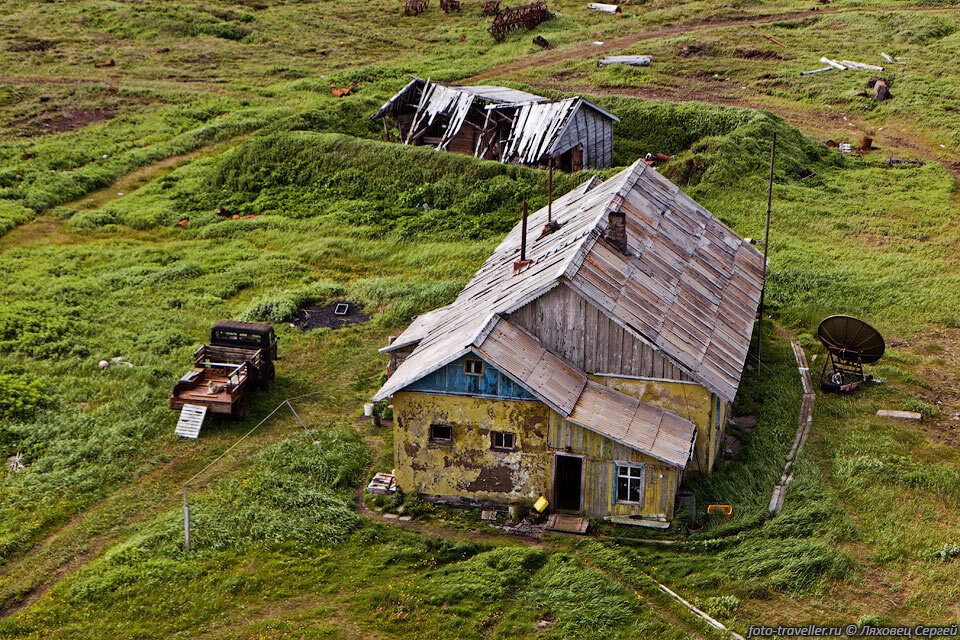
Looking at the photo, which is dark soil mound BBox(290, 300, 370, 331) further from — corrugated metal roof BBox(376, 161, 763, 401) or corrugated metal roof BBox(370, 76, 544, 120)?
corrugated metal roof BBox(370, 76, 544, 120)

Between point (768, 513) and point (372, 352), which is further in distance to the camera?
point (372, 352)

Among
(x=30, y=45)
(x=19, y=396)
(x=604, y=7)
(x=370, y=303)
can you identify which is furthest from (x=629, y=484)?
(x=30, y=45)

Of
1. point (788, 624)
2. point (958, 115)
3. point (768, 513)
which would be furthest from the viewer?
point (958, 115)

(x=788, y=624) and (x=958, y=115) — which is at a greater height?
(x=958, y=115)

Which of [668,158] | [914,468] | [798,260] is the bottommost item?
[914,468]

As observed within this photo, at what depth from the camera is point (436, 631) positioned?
18.2 meters

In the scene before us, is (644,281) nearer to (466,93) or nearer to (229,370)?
(229,370)

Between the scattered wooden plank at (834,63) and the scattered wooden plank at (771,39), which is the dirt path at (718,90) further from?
the scattered wooden plank at (834,63)

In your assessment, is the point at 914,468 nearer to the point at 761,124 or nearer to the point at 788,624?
the point at 788,624

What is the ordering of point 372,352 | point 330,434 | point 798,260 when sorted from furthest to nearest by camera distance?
point 798,260, point 372,352, point 330,434

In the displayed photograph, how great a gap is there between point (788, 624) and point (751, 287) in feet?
42.4

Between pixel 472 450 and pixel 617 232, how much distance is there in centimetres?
747

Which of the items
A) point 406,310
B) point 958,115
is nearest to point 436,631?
point 406,310

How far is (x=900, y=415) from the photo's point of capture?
2556 cm
